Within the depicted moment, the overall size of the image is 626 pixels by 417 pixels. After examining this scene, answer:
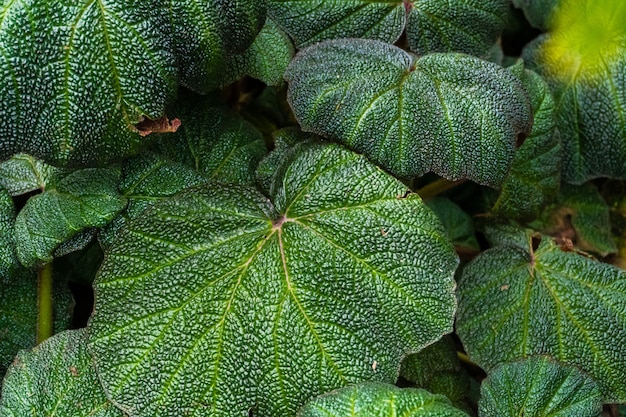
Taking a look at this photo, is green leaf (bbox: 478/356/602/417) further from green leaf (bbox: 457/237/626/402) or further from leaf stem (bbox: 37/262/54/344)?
leaf stem (bbox: 37/262/54/344)

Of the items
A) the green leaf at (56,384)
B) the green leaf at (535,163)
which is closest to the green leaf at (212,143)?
the green leaf at (56,384)

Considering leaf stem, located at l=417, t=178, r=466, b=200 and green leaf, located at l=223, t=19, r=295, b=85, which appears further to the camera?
leaf stem, located at l=417, t=178, r=466, b=200

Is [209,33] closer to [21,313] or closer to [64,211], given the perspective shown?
[64,211]

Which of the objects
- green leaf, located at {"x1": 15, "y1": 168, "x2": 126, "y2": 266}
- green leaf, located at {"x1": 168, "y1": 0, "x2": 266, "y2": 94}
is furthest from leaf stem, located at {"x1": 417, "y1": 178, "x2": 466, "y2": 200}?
green leaf, located at {"x1": 15, "y1": 168, "x2": 126, "y2": 266}

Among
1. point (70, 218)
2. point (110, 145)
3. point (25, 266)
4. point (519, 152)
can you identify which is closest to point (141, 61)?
point (110, 145)

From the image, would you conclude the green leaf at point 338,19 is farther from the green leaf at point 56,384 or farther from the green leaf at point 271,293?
the green leaf at point 56,384

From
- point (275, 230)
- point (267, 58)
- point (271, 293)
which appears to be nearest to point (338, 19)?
point (267, 58)

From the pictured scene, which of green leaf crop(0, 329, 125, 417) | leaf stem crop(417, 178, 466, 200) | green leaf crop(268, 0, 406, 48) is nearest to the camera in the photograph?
green leaf crop(0, 329, 125, 417)
